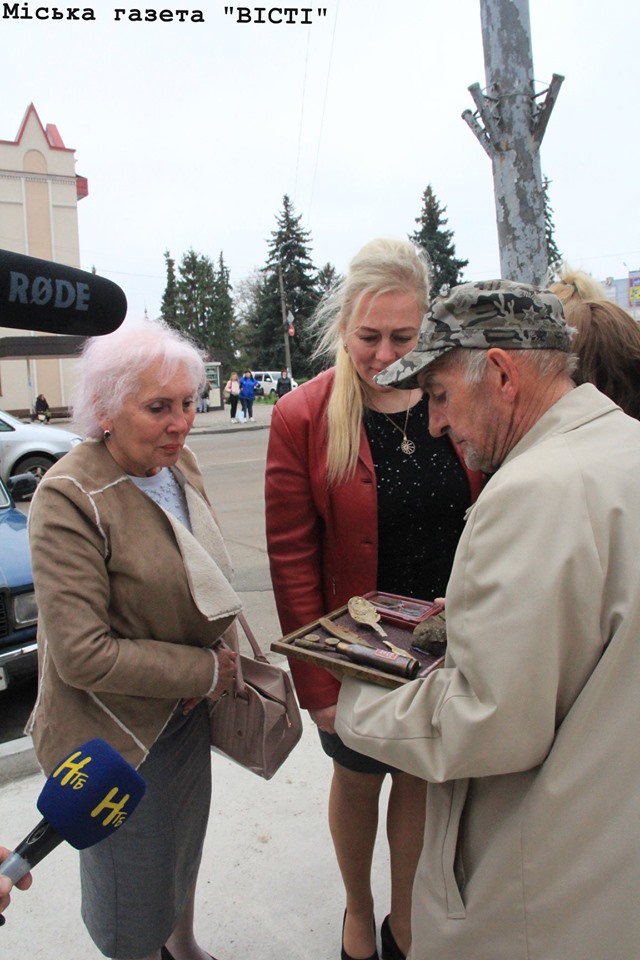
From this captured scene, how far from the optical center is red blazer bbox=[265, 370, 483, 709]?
6.42ft

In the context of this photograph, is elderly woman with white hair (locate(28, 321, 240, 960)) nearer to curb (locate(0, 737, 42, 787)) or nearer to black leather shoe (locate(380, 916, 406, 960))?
black leather shoe (locate(380, 916, 406, 960))

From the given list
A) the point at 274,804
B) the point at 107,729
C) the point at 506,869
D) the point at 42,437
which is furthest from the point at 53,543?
the point at 42,437

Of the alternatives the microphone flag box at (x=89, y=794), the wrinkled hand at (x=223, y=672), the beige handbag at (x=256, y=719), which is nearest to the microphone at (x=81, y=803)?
the microphone flag box at (x=89, y=794)

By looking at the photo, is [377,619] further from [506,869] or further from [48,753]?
[48,753]

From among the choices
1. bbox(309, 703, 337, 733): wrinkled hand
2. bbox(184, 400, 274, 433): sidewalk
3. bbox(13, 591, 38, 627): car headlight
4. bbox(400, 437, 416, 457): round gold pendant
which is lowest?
bbox(13, 591, 38, 627): car headlight

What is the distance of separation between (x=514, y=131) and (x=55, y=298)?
3.96 meters

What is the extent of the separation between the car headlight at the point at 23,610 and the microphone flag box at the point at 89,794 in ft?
8.72

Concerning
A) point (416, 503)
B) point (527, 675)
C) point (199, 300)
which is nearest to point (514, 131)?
point (416, 503)

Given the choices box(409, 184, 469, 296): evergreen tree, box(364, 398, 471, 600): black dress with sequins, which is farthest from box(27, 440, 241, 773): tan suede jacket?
box(409, 184, 469, 296): evergreen tree

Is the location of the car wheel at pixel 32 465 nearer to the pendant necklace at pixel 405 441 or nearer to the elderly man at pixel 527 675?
the pendant necklace at pixel 405 441

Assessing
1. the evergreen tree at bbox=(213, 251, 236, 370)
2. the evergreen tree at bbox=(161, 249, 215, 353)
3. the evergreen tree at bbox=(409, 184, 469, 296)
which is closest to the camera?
the evergreen tree at bbox=(409, 184, 469, 296)

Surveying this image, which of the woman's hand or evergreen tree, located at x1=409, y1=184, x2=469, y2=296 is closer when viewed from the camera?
the woman's hand

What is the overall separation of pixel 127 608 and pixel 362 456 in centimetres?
73

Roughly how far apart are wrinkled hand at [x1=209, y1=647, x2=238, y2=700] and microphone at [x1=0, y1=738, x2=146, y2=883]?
1.42ft
